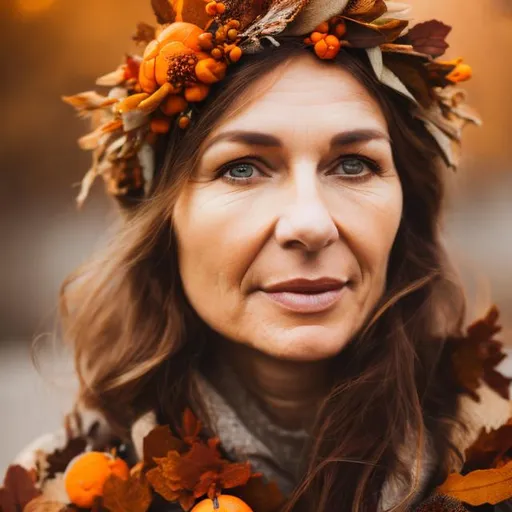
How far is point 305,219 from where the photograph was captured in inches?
37.6

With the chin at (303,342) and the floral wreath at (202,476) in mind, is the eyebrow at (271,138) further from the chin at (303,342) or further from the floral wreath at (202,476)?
the floral wreath at (202,476)

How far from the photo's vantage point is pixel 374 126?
3.42ft

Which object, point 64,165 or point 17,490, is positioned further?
point 64,165

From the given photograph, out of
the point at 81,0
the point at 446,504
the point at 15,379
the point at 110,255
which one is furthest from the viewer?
the point at 15,379

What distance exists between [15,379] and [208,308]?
1448mm

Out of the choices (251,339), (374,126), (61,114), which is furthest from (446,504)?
(61,114)

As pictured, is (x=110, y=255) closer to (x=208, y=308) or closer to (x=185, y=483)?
(x=208, y=308)

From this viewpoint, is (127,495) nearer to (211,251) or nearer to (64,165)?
(211,251)

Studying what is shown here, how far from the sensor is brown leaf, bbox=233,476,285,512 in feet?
3.40

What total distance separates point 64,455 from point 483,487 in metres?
0.73

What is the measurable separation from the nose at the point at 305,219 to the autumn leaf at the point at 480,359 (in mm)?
369

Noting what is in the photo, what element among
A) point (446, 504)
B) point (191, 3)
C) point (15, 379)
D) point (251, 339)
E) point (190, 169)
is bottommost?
point (15, 379)

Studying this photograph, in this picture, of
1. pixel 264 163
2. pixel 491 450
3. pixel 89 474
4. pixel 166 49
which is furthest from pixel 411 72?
pixel 89 474

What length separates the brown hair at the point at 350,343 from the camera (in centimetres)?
104
